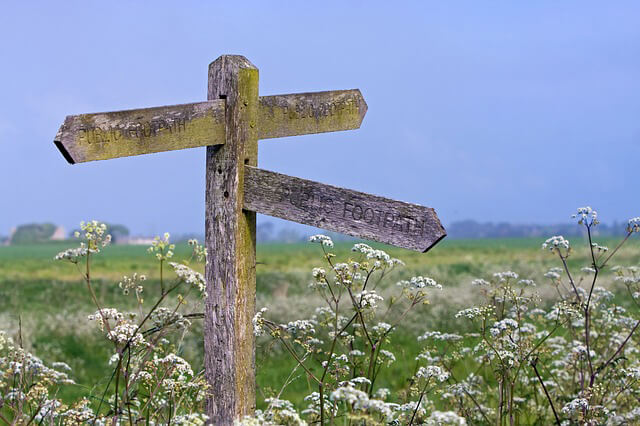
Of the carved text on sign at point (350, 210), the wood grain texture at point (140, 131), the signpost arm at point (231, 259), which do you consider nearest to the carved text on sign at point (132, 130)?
the wood grain texture at point (140, 131)

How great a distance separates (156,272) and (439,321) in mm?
27075

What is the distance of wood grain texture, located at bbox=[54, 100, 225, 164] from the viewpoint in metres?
4.73

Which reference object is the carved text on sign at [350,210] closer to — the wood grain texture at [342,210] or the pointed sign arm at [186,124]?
the wood grain texture at [342,210]

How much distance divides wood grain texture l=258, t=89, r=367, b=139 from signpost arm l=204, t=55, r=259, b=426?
0.25 metres

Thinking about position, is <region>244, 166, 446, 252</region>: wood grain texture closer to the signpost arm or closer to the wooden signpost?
the wooden signpost

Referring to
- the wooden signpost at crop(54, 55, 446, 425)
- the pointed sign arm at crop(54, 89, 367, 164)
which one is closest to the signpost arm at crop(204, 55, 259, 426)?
the wooden signpost at crop(54, 55, 446, 425)

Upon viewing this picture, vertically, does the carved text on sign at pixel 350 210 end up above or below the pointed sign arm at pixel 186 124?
below

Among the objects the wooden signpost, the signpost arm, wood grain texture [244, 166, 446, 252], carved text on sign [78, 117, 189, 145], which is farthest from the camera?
the signpost arm

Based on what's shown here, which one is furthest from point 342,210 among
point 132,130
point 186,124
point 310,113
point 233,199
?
point 132,130

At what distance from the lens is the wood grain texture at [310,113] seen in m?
5.88

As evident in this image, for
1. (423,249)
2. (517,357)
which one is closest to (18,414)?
(423,249)

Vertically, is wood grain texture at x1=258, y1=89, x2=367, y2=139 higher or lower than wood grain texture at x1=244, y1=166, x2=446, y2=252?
higher

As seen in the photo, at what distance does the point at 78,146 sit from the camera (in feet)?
15.6

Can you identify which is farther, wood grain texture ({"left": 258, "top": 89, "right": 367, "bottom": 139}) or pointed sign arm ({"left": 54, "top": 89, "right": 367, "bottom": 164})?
wood grain texture ({"left": 258, "top": 89, "right": 367, "bottom": 139})
